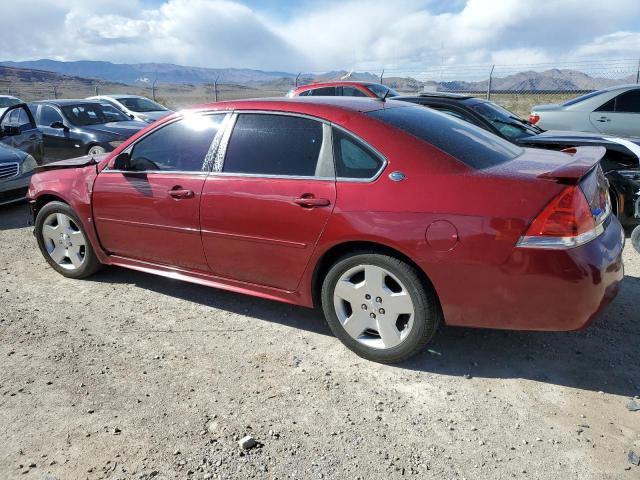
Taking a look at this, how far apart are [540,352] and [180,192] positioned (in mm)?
2644

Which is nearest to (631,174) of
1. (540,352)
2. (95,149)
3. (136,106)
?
(540,352)

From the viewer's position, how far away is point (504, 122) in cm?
Answer: 679

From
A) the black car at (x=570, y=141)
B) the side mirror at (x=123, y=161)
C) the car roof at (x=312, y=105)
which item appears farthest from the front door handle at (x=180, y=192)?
the black car at (x=570, y=141)

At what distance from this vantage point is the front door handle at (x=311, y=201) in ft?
10.5

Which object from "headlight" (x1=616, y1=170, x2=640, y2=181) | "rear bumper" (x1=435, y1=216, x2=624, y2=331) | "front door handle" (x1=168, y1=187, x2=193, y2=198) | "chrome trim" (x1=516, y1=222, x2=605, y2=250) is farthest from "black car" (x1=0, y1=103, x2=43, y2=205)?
"headlight" (x1=616, y1=170, x2=640, y2=181)

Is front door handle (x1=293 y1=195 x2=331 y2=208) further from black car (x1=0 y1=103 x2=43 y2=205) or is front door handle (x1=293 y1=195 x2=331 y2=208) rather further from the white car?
the white car

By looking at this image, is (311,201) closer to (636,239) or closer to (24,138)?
(636,239)

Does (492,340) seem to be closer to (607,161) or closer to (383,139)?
(383,139)

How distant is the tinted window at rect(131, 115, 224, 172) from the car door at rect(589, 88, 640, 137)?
6821mm

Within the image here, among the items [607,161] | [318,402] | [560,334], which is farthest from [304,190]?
[607,161]

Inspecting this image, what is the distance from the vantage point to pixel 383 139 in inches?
124

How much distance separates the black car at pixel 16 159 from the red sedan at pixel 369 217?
157 inches

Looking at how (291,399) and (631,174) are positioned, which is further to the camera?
(631,174)

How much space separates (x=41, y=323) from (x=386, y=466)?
2.86 metres
